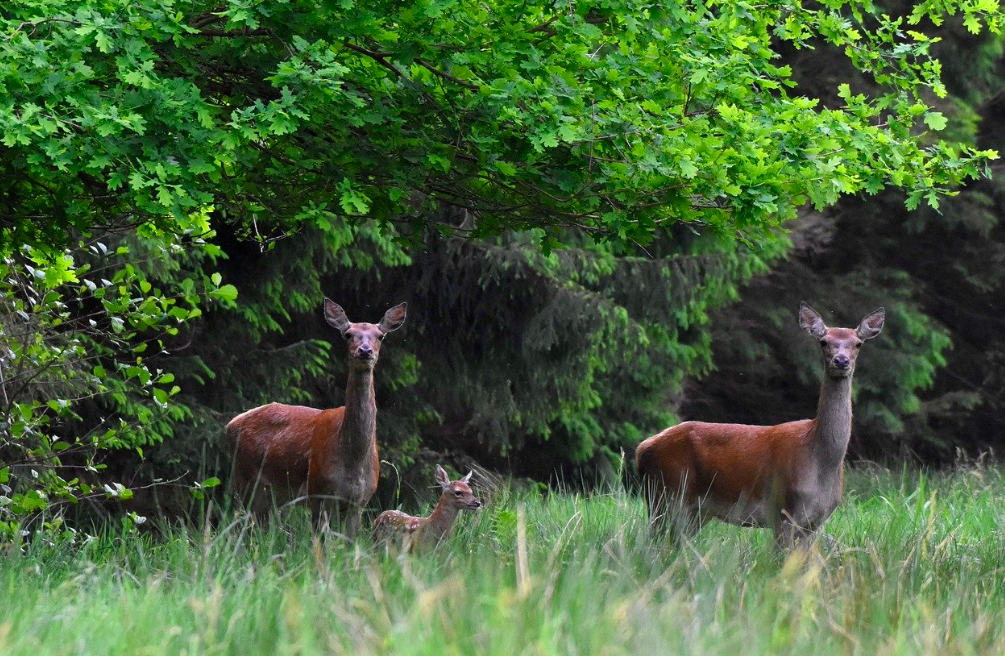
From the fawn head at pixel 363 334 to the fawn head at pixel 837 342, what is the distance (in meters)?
2.35

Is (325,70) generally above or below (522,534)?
above

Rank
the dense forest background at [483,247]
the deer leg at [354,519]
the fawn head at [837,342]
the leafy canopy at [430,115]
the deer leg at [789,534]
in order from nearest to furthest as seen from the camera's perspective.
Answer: the leafy canopy at [430,115], the dense forest background at [483,247], the deer leg at [789,534], the fawn head at [837,342], the deer leg at [354,519]

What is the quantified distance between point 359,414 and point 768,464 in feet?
7.75

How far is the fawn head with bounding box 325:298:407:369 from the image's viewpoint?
25.4ft

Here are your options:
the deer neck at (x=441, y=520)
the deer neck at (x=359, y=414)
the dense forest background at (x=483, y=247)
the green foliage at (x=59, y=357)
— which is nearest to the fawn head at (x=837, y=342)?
the dense forest background at (x=483, y=247)

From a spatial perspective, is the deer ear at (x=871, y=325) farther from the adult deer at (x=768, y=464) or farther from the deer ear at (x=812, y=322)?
the deer ear at (x=812, y=322)

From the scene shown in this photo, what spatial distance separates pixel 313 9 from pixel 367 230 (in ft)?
19.8

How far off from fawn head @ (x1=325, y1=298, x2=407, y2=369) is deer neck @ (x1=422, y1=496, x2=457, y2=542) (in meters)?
0.97

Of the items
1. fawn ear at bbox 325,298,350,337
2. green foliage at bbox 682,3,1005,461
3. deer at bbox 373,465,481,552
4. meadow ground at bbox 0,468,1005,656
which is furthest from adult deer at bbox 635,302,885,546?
green foliage at bbox 682,3,1005,461

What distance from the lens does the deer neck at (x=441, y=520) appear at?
783 cm

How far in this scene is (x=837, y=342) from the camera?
751 centimetres

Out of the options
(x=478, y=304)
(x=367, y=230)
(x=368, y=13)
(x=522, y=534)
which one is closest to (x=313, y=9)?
(x=368, y=13)

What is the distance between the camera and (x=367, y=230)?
456 inches

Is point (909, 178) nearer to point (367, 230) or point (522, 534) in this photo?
point (522, 534)
